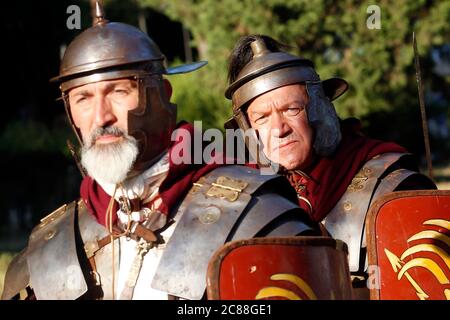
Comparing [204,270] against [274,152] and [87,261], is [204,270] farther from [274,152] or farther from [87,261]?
[274,152]

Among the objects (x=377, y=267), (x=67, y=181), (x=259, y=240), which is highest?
(x=259, y=240)

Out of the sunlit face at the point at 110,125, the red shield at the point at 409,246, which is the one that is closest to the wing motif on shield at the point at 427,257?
the red shield at the point at 409,246

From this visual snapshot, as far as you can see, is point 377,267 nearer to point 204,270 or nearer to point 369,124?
point 204,270

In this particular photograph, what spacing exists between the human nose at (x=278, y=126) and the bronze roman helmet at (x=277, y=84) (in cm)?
15

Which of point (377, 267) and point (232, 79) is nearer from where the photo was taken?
point (377, 267)

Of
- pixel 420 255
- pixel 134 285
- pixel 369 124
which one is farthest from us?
pixel 369 124

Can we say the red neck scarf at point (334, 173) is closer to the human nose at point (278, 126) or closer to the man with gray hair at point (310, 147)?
the man with gray hair at point (310, 147)

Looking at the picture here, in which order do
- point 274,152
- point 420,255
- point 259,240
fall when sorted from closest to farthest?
point 259,240
point 420,255
point 274,152

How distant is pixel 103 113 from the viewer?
4.37 m

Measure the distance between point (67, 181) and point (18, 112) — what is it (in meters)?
4.94

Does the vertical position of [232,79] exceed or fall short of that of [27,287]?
it exceeds it

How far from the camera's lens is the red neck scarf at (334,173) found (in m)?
5.81

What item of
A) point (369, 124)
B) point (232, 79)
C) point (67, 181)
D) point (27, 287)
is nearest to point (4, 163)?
point (67, 181)

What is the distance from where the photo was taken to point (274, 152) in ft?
18.8
